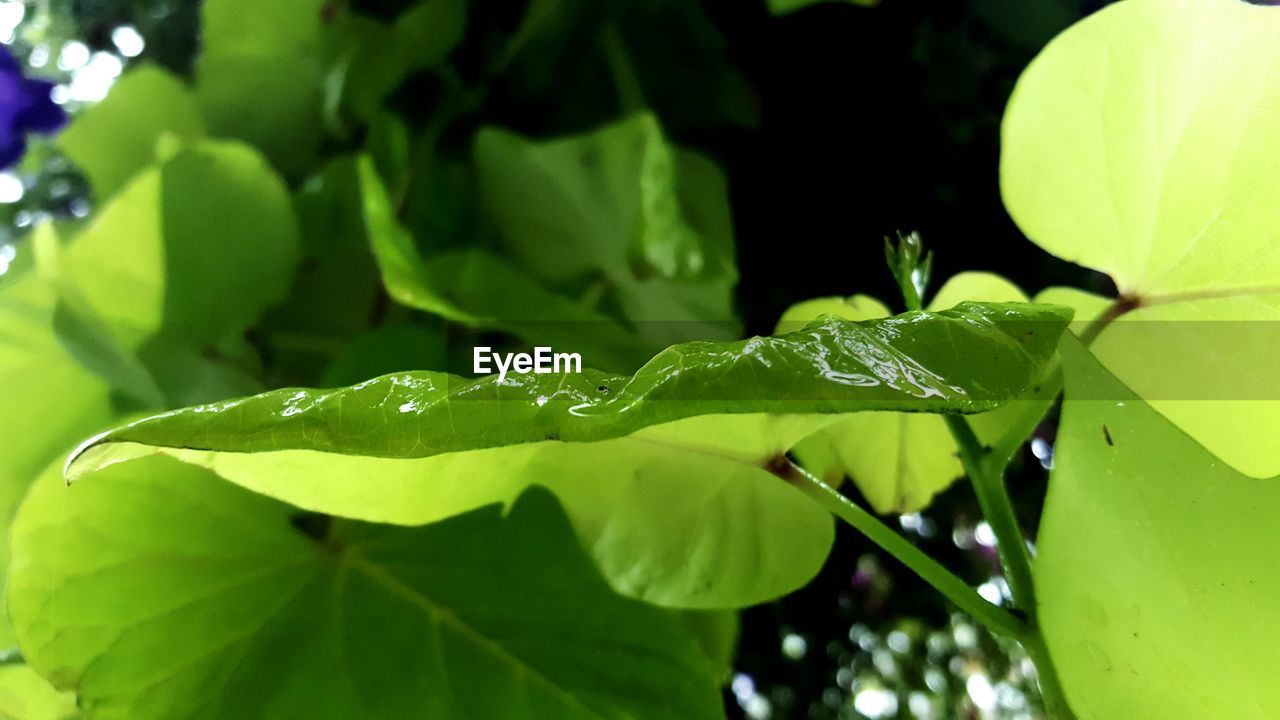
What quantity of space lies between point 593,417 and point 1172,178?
3.5 inches

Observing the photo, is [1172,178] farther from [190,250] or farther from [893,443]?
[190,250]

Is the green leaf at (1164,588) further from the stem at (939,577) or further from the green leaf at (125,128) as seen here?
the green leaf at (125,128)

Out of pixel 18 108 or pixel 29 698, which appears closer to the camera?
pixel 29 698

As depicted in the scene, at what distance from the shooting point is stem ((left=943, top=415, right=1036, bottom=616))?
0.31ft

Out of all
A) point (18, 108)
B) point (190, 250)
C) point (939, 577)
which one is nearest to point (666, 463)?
point (939, 577)

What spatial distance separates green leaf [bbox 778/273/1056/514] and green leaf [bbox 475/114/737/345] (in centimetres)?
7

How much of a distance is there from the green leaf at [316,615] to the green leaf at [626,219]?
0.28 feet

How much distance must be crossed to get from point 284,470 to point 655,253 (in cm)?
12

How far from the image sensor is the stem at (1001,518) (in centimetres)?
A: 9

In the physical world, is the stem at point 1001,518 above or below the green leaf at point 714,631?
above

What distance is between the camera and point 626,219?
0.23m

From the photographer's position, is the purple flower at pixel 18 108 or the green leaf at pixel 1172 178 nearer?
the green leaf at pixel 1172 178

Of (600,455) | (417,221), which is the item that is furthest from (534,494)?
(417,221)

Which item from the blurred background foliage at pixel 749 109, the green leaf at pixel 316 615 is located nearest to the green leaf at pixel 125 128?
the blurred background foliage at pixel 749 109
